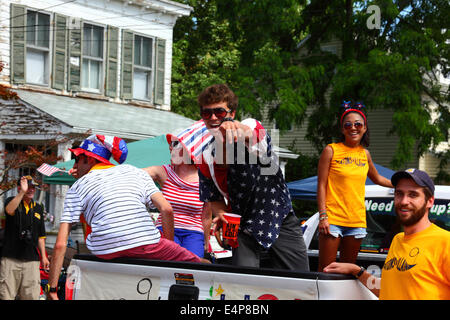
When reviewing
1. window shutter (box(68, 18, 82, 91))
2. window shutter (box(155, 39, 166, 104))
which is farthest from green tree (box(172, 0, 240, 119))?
window shutter (box(68, 18, 82, 91))

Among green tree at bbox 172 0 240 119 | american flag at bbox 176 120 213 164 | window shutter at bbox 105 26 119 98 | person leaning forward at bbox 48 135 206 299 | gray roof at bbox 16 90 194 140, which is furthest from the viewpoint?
green tree at bbox 172 0 240 119

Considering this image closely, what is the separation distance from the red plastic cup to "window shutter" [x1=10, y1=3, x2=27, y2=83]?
1341 centimetres

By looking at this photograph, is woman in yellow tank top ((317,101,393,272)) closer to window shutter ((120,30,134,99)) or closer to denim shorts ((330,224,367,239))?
denim shorts ((330,224,367,239))

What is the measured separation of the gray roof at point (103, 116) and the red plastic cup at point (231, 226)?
1158 centimetres

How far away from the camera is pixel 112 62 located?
60.6ft

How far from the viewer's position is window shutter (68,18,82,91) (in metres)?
17.5

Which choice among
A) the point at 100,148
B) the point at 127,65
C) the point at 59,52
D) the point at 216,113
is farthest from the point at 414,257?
the point at 127,65

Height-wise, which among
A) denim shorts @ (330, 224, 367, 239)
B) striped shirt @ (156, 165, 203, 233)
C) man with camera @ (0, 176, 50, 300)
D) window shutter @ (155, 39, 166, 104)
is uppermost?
window shutter @ (155, 39, 166, 104)

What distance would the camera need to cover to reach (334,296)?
319cm

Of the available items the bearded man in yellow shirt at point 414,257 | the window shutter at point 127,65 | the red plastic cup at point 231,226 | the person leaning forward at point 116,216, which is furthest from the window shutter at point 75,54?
the bearded man in yellow shirt at point 414,257

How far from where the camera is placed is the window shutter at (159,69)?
1961 centimetres

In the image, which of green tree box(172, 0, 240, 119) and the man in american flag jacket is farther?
green tree box(172, 0, 240, 119)
